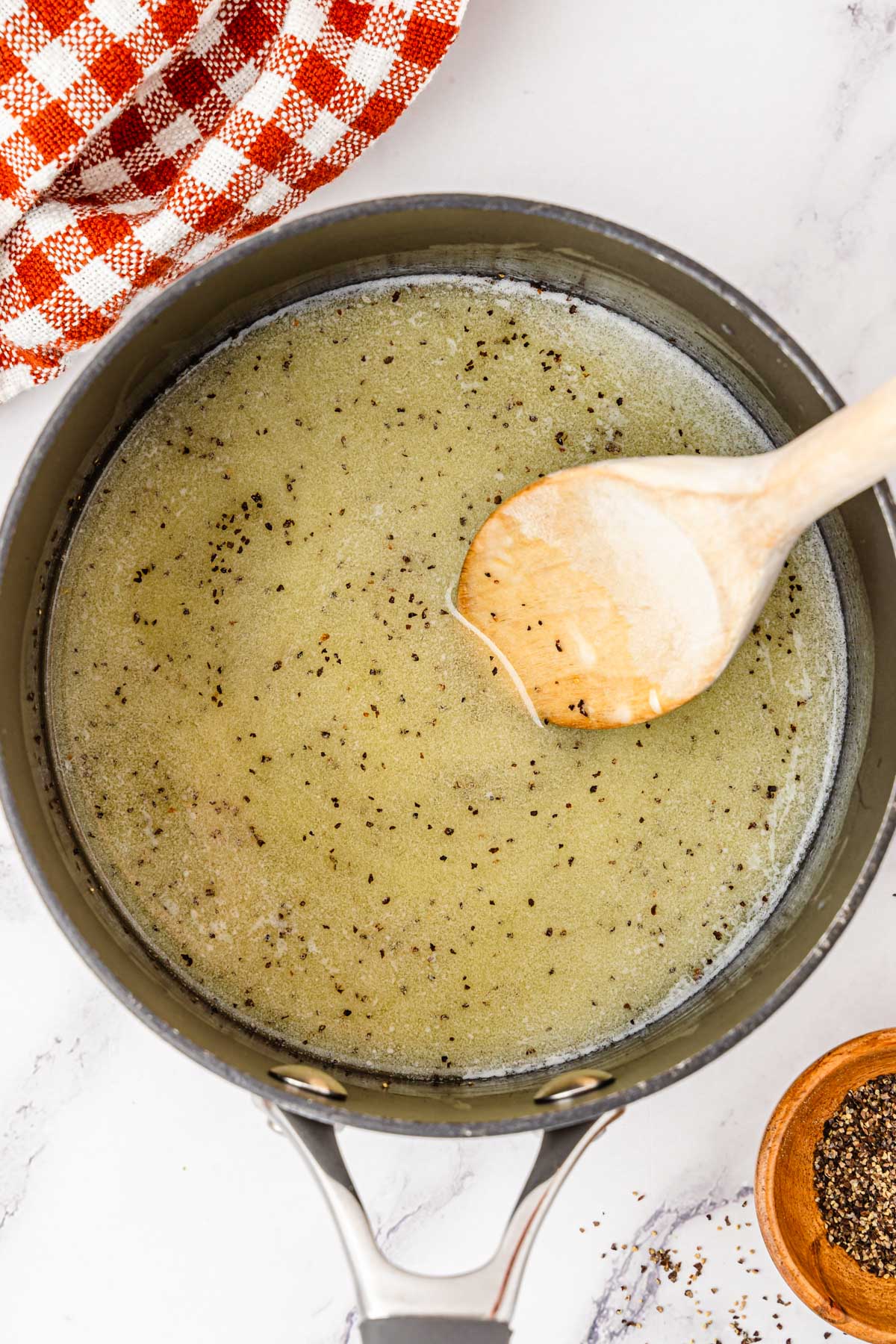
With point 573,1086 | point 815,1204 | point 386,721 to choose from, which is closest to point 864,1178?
point 815,1204

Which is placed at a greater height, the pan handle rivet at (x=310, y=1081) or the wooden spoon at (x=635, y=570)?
the wooden spoon at (x=635, y=570)

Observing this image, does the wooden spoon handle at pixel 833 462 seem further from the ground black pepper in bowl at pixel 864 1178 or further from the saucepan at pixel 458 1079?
the ground black pepper in bowl at pixel 864 1178

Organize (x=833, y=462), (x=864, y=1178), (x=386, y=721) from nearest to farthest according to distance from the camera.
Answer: (x=833, y=462)
(x=386, y=721)
(x=864, y=1178)

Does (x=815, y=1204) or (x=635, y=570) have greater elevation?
(x=635, y=570)

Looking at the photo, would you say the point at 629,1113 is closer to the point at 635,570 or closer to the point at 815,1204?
the point at 815,1204

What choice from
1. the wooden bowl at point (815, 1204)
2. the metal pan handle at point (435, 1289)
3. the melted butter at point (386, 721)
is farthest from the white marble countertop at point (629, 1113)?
the metal pan handle at point (435, 1289)

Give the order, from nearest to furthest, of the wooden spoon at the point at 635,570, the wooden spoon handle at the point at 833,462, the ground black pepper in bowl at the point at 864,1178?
the wooden spoon handle at the point at 833,462, the wooden spoon at the point at 635,570, the ground black pepper in bowl at the point at 864,1178

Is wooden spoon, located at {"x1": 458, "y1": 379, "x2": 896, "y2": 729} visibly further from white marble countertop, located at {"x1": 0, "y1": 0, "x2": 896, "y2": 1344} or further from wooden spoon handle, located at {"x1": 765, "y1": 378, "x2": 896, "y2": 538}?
white marble countertop, located at {"x1": 0, "y1": 0, "x2": 896, "y2": 1344}

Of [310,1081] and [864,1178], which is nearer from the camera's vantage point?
[310,1081]
